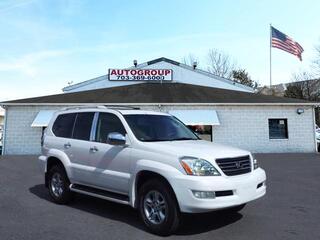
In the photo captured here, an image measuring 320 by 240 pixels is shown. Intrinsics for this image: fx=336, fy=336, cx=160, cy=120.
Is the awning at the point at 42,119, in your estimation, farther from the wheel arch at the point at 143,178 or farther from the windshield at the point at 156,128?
the wheel arch at the point at 143,178

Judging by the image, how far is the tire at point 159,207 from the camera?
5129 mm

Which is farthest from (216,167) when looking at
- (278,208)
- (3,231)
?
(3,231)

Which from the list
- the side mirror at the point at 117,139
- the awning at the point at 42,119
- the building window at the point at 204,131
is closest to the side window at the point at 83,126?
the side mirror at the point at 117,139

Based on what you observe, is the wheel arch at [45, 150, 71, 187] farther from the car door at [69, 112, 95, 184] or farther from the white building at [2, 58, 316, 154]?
the white building at [2, 58, 316, 154]

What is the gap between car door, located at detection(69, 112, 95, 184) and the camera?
22.0 ft

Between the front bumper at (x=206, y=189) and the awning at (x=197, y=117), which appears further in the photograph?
the awning at (x=197, y=117)

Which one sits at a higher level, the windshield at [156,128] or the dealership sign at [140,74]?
the dealership sign at [140,74]

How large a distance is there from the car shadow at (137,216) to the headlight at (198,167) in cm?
79

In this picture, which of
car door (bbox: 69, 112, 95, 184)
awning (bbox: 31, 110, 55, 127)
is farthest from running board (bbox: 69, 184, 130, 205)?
awning (bbox: 31, 110, 55, 127)

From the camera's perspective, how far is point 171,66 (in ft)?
100

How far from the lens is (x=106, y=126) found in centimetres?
664

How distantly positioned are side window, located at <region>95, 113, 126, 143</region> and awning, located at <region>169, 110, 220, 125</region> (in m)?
12.8

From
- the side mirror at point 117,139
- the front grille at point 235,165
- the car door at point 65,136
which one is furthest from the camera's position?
the car door at point 65,136

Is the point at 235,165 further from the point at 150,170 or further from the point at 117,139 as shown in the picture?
the point at 117,139
